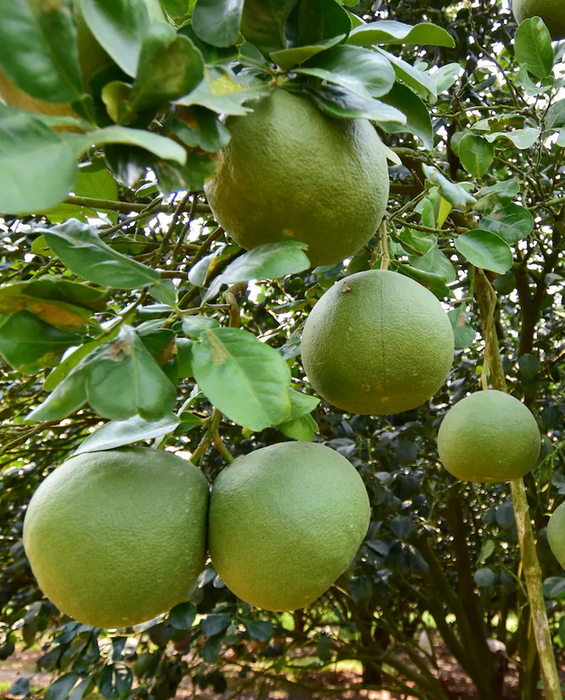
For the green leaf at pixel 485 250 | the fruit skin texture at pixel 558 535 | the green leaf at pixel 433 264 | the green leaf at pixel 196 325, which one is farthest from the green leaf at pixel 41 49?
the fruit skin texture at pixel 558 535

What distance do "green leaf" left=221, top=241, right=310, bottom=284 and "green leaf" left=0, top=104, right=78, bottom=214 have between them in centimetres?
24

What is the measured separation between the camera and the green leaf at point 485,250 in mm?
981

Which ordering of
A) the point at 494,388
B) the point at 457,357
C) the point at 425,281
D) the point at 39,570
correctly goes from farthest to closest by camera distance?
the point at 457,357, the point at 494,388, the point at 425,281, the point at 39,570

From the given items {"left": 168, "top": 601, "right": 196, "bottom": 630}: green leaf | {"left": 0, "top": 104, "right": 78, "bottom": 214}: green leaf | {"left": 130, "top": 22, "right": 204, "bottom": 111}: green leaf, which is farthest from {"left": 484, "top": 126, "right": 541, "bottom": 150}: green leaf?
{"left": 168, "top": 601, "right": 196, "bottom": 630}: green leaf

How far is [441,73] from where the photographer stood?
1199mm

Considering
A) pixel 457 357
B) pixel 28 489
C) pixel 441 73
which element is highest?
pixel 441 73

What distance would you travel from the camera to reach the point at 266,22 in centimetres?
65

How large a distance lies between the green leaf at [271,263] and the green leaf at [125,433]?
0.24m

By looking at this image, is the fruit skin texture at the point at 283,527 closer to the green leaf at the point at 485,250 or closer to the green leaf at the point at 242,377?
the green leaf at the point at 242,377

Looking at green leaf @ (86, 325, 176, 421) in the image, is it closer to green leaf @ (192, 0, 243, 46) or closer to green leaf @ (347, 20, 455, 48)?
green leaf @ (192, 0, 243, 46)

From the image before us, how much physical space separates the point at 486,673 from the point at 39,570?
3.18m

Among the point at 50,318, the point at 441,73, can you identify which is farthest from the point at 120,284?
the point at 441,73

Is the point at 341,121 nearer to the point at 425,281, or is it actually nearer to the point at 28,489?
the point at 425,281

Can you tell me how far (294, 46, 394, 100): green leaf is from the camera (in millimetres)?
611
